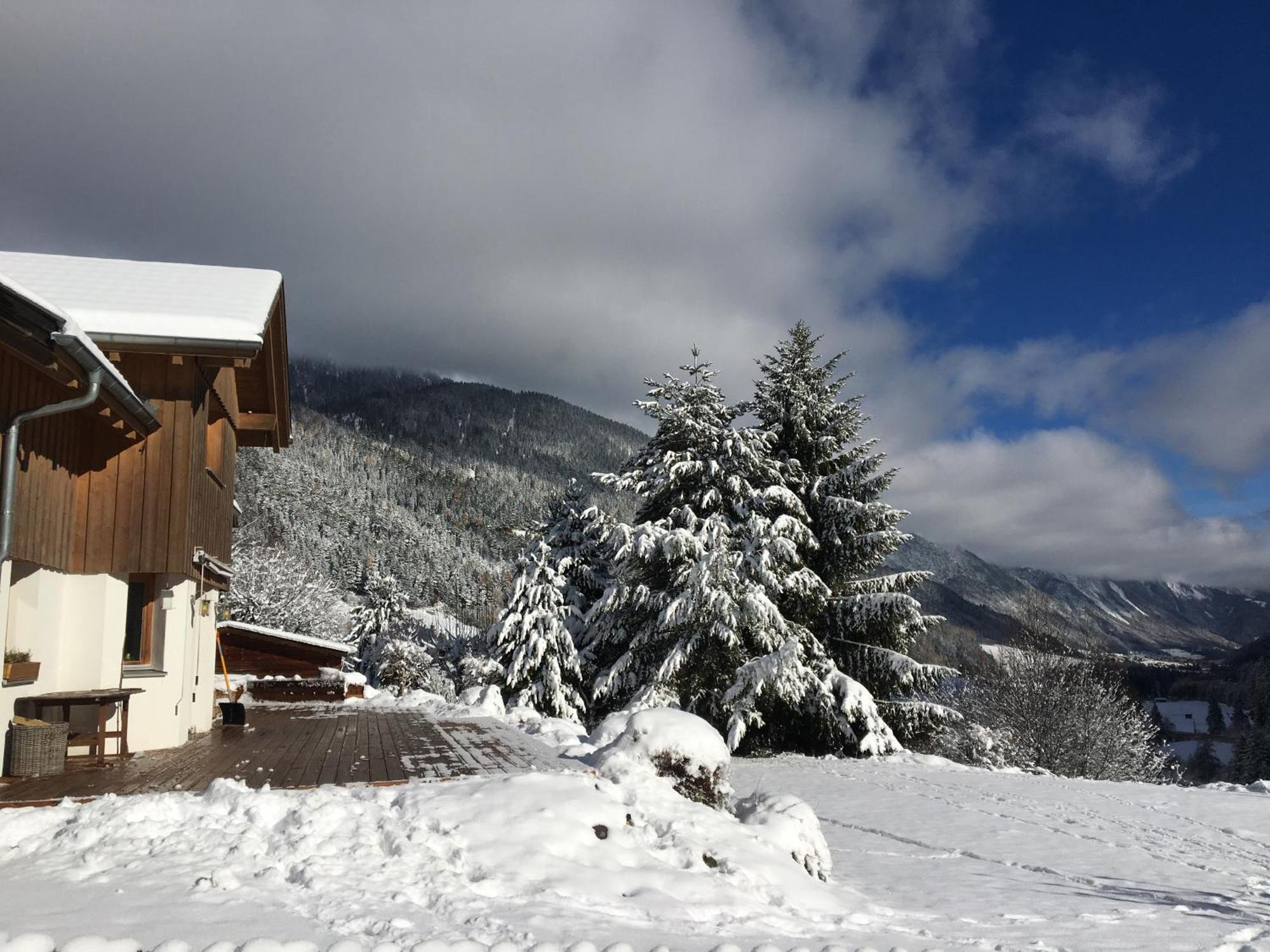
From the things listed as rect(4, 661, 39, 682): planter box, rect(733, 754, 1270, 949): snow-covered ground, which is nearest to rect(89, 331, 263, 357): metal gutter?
rect(4, 661, 39, 682): planter box

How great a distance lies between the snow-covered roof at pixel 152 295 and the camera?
8.66m

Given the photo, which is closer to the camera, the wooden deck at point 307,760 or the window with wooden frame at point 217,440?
the wooden deck at point 307,760

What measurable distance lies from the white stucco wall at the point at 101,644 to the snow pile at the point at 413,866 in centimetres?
266

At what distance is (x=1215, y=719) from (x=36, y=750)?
137m

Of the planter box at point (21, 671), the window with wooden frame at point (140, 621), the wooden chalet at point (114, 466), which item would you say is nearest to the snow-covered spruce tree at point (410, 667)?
the window with wooden frame at point (140, 621)

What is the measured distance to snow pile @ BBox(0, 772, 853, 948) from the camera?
180 inches

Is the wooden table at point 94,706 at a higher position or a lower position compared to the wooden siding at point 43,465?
lower

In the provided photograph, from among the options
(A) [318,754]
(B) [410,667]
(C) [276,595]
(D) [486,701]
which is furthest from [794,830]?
(C) [276,595]

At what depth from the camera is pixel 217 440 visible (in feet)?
39.0

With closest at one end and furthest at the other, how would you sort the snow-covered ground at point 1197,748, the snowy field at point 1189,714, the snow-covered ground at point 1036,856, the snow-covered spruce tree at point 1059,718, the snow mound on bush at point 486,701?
the snow-covered ground at point 1036,856
the snow mound on bush at point 486,701
the snow-covered spruce tree at point 1059,718
the snow-covered ground at point 1197,748
the snowy field at point 1189,714

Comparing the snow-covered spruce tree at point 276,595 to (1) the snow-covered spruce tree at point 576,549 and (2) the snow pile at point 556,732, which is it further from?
(2) the snow pile at point 556,732

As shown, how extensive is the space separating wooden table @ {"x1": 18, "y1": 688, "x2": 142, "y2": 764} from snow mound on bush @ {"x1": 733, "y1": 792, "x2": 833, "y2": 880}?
6.35m

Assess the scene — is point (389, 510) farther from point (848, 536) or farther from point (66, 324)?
point (66, 324)

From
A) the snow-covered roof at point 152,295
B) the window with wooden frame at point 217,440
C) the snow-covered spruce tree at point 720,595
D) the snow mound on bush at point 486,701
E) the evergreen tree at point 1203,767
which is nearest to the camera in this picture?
the snow-covered roof at point 152,295
